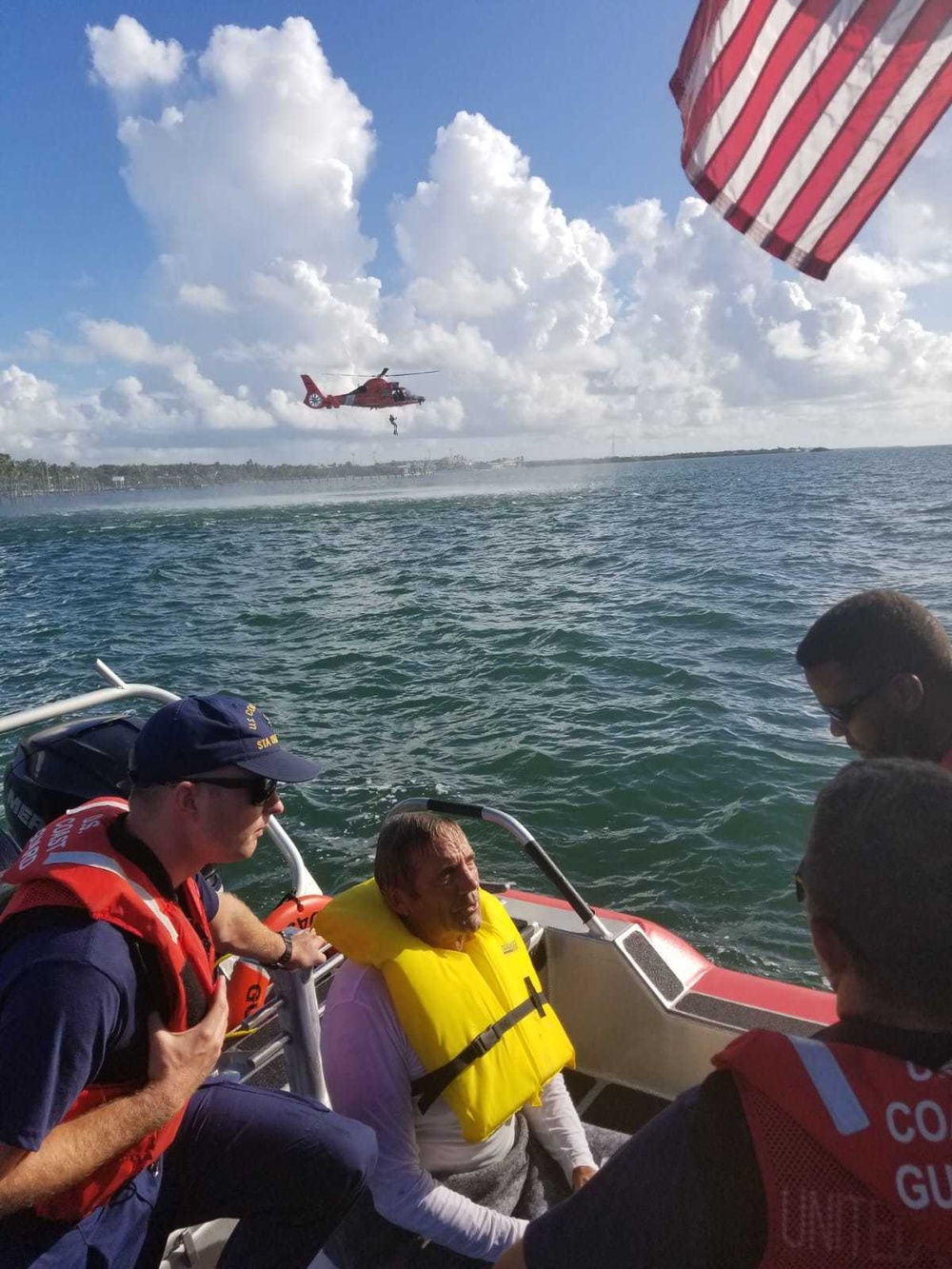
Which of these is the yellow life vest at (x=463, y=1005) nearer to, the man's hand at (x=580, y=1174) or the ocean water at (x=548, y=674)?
the man's hand at (x=580, y=1174)

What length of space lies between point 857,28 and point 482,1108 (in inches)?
166

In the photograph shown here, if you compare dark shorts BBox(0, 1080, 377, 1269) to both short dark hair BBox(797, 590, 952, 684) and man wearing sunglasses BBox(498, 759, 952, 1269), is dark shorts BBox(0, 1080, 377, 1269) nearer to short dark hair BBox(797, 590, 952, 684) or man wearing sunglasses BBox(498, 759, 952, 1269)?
man wearing sunglasses BBox(498, 759, 952, 1269)

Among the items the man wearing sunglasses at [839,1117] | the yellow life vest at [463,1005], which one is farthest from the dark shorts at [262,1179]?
the man wearing sunglasses at [839,1117]

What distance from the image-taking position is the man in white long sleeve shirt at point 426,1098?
2246mm

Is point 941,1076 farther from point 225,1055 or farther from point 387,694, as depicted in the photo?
point 387,694

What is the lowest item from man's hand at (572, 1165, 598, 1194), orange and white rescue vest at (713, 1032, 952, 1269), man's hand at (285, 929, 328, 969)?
man's hand at (572, 1165, 598, 1194)

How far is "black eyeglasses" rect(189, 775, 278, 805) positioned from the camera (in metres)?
2.10

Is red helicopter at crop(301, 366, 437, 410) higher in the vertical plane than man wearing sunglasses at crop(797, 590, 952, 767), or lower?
higher

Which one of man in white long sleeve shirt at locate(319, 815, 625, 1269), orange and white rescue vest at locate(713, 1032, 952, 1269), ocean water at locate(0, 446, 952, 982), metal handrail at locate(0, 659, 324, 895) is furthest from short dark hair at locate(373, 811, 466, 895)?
ocean water at locate(0, 446, 952, 982)

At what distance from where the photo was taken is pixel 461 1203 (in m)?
2.25

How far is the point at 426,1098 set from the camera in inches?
90.6

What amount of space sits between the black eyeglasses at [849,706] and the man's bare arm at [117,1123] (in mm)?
1927

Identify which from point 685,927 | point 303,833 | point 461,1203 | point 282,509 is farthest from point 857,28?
point 282,509

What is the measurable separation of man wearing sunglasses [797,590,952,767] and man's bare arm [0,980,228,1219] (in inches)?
75.9
